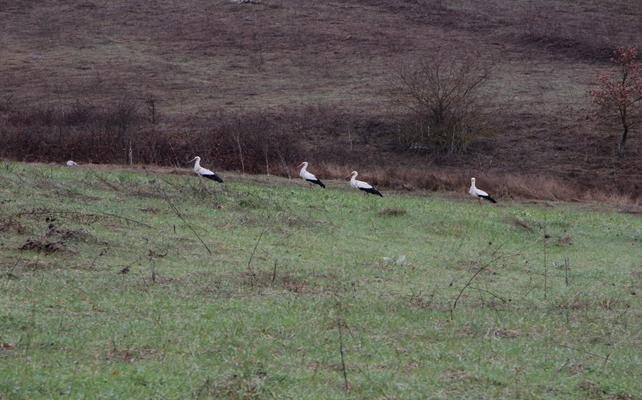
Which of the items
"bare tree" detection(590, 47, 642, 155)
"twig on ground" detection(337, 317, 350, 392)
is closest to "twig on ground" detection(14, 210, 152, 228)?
"twig on ground" detection(337, 317, 350, 392)

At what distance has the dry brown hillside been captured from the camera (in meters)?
37.6

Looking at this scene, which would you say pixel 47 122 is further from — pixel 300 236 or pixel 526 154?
pixel 300 236

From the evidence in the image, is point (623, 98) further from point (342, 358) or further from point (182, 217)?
point (342, 358)

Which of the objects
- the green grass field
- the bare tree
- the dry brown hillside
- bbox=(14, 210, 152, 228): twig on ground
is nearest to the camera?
the green grass field

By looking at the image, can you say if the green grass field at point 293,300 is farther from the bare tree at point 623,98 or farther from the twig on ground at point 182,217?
the bare tree at point 623,98

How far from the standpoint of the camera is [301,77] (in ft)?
163

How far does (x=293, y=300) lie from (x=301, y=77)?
38417mm

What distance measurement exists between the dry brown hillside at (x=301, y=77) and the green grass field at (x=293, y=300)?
1284 centimetres

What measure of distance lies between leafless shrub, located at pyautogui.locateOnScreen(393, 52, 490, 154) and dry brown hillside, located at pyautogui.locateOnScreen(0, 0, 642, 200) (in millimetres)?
755

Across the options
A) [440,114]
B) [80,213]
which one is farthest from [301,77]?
[80,213]

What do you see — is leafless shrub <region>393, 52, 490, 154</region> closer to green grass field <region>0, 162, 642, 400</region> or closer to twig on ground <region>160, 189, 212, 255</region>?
green grass field <region>0, 162, 642, 400</region>

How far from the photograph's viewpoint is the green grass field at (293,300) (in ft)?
28.1

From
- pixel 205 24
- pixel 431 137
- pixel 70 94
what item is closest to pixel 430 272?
pixel 431 137

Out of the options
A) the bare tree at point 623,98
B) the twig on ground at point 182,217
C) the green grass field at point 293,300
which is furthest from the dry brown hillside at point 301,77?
the twig on ground at point 182,217
